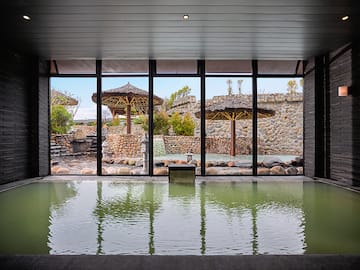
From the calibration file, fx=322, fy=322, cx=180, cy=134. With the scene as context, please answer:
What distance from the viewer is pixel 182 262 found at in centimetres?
246

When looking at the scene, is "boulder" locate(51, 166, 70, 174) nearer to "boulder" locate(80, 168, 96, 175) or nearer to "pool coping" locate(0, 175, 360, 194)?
"pool coping" locate(0, 175, 360, 194)

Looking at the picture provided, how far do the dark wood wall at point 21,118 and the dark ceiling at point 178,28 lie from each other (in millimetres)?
552

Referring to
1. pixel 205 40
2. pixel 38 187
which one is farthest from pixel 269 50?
pixel 38 187

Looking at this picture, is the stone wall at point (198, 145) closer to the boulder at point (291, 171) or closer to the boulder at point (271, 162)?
the boulder at point (271, 162)

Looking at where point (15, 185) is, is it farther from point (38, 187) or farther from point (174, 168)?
point (174, 168)

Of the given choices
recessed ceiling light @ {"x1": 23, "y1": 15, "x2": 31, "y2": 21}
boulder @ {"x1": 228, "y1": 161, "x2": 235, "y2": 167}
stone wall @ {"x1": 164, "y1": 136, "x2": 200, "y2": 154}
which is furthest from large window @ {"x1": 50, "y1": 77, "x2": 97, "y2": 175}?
boulder @ {"x1": 228, "y1": 161, "x2": 235, "y2": 167}

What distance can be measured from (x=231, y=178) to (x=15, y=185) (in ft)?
15.9

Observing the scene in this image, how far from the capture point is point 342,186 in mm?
6555

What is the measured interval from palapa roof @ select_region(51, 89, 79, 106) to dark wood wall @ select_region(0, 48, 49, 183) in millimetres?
225

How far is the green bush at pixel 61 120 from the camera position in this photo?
28.0 ft

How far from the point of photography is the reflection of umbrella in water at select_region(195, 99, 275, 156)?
8414mm

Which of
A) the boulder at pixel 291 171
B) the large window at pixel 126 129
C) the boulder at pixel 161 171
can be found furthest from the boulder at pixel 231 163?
the large window at pixel 126 129

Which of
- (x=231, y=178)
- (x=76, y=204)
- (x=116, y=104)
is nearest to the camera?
(x=76, y=204)

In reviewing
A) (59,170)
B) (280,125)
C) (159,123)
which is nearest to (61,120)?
(59,170)
